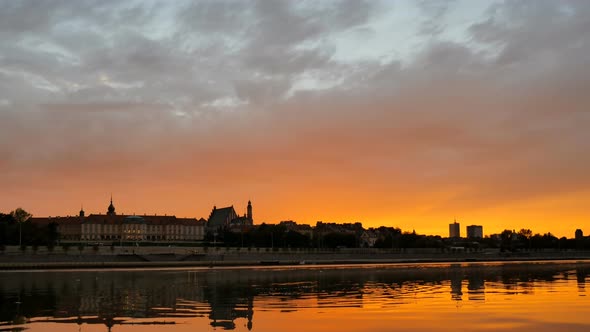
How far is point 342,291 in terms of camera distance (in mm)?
50625

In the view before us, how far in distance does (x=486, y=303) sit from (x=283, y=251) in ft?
450

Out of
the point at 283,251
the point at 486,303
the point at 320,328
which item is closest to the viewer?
the point at 320,328

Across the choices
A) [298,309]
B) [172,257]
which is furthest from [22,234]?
[298,309]

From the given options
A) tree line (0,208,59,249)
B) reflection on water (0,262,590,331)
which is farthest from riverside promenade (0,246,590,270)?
reflection on water (0,262,590,331)

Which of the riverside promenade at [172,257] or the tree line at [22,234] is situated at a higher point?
the tree line at [22,234]

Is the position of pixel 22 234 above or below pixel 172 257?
above

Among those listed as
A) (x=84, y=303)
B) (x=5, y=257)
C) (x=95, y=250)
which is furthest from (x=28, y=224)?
(x=84, y=303)

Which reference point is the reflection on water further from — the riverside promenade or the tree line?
the tree line

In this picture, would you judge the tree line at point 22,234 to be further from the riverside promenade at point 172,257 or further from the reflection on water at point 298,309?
the reflection on water at point 298,309

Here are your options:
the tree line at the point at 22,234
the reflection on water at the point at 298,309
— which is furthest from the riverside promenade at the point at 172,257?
the reflection on water at the point at 298,309

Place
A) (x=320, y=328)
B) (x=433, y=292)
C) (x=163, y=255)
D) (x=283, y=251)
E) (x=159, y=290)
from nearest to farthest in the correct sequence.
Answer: (x=320, y=328), (x=433, y=292), (x=159, y=290), (x=163, y=255), (x=283, y=251)

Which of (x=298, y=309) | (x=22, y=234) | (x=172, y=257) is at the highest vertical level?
(x=22, y=234)

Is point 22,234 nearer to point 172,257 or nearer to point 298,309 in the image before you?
point 172,257

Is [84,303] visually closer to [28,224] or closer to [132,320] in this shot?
[132,320]
